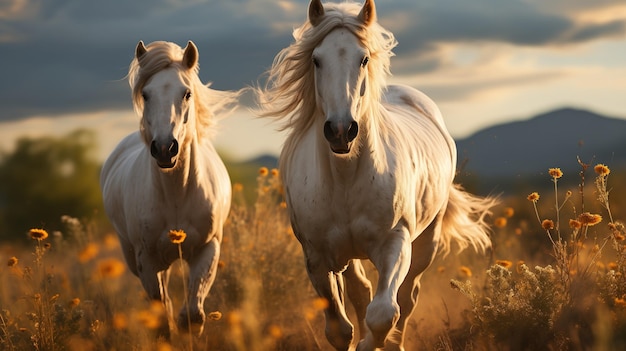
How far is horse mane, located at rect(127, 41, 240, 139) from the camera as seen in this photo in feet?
19.4

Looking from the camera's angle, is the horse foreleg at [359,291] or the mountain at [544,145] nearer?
the horse foreleg at [359,291]

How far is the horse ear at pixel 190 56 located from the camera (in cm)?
604

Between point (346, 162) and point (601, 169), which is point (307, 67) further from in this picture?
point (601, 169)

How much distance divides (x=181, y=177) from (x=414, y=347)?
2365mm

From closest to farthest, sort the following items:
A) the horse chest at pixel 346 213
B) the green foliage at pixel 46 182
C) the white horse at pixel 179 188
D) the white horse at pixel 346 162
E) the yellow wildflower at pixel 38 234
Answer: the white horse at pixel 346 162 → the horse chest at pixel 346 213 → the yellow wildflower at pixel 38 234 → the white horse at pixel 179 188 → the green foliage at pixel 46 182

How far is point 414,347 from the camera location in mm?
6145

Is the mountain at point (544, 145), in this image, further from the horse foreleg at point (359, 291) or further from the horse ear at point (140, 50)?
the horse ear at point (140, 50)

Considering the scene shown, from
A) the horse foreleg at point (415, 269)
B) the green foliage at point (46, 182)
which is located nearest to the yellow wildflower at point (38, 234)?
the horse foreleg at point (415, 269)

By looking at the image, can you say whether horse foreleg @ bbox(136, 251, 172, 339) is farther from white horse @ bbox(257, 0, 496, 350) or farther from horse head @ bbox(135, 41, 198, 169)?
white horse @ bbox(257, 0, 496, 350)

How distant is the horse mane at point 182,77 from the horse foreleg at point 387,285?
7.18 feet

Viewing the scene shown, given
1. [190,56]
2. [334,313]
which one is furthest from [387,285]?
[190,56]

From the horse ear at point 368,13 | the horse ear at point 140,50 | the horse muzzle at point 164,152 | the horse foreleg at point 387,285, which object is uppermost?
the horse ear at point 368,13

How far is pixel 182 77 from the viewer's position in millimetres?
5848

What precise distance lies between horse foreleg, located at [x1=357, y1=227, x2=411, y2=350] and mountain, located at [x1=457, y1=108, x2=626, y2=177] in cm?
169
